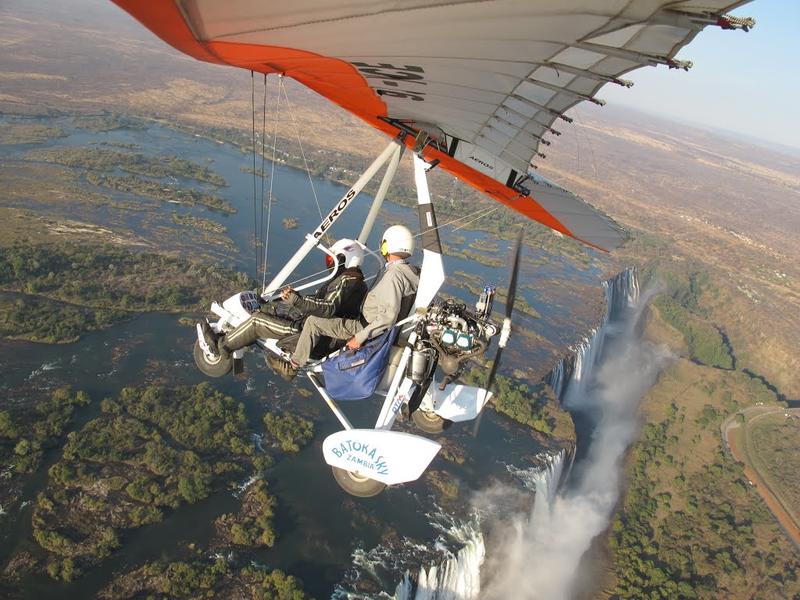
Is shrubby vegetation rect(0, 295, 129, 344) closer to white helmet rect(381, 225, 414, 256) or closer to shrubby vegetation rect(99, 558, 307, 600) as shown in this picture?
shrubby vegetation rect(99, 558, 307, 600)

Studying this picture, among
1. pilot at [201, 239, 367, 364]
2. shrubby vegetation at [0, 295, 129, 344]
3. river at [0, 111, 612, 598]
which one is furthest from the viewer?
shrubby vegetation at [0, 295, 129, 344]

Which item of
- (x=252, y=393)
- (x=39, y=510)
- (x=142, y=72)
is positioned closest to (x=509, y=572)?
(x=252, y=393)

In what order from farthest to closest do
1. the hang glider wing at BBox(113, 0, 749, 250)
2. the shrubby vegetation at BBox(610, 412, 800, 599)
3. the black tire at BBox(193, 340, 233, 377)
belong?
the shrubby vegetation at BBox(610, 412, 800, 599) < the black tire at BBox(193, 340, 233, 377) < the hang glider wing at BBox(113, 0, 749, 250)

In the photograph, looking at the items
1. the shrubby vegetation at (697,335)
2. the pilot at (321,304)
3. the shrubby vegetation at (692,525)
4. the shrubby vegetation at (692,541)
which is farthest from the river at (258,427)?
the pilot at (321,304)

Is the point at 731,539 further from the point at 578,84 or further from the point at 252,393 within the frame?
the point at 578,84

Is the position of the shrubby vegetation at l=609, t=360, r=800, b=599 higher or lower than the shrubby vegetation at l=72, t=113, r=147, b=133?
lower

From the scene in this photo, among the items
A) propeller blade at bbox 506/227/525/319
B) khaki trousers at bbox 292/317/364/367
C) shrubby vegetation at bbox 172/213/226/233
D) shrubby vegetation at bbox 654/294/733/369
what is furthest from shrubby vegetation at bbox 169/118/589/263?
khaki trousers at bbox 292/317/364/367

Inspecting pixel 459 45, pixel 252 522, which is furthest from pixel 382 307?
pixel 252 522

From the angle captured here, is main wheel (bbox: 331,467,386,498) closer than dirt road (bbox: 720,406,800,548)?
Yes
